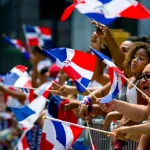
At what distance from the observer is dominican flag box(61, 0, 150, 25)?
472 inches

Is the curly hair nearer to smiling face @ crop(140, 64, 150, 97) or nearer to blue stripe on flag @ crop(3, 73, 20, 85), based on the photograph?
smiling face @ crop(140, 64, 150, 97)

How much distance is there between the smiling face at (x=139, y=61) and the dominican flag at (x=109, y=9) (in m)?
2.34

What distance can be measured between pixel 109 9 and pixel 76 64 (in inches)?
84.9

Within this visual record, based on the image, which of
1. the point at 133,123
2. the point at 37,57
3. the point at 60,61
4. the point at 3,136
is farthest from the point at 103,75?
the point at 3,136

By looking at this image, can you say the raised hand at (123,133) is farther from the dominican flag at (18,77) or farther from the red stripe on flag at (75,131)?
the dominican flag at (18,77)

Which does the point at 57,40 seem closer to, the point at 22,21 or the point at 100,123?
the point at 22,21

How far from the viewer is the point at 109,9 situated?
12.2 m

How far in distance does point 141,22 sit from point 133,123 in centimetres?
1386

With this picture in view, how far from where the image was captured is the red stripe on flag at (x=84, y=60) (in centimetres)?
1023

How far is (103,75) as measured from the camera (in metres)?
11.6

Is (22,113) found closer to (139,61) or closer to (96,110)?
(96,110)

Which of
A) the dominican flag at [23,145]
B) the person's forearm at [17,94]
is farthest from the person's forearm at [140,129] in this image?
the person's forearm at [17,94]

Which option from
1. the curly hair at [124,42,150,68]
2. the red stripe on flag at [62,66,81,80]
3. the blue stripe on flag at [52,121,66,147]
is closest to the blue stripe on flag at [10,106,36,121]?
the blue stripe on flag at [52,121,66,147]

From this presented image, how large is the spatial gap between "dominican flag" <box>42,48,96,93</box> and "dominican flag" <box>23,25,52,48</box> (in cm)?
845
